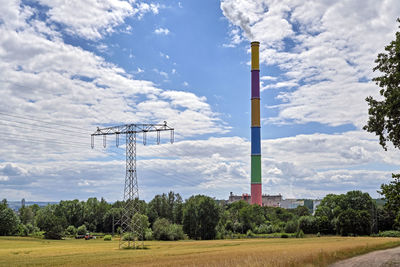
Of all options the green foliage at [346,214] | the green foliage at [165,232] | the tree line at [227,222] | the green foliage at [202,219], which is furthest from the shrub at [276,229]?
the green foliage at [165,232]

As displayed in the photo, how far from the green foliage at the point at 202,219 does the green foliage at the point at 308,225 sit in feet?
88.0

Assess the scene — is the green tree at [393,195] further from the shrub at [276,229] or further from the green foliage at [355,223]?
the shrub at [276,229]

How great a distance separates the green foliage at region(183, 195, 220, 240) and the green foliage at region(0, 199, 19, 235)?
53.2 metres

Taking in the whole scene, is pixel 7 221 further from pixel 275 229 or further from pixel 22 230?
pixel 275 229

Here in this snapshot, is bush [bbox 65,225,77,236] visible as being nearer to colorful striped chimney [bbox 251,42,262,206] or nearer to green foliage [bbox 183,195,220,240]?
green foliage [bbox 183,195,220,240]

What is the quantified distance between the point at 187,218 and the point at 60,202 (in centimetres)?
6841

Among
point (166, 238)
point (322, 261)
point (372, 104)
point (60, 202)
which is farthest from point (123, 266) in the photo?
point (60, 202)

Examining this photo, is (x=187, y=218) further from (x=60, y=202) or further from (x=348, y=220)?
(x=60, y=202)

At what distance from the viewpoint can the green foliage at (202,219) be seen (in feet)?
399

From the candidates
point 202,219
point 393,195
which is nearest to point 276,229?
point 202,219

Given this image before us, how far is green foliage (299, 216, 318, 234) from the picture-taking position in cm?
12006

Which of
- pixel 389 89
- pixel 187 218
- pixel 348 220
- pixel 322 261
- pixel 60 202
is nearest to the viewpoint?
pixel 389 89

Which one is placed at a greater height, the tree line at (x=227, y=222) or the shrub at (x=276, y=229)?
the tree line at (x=227, y=222)

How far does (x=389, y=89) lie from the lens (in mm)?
26312
